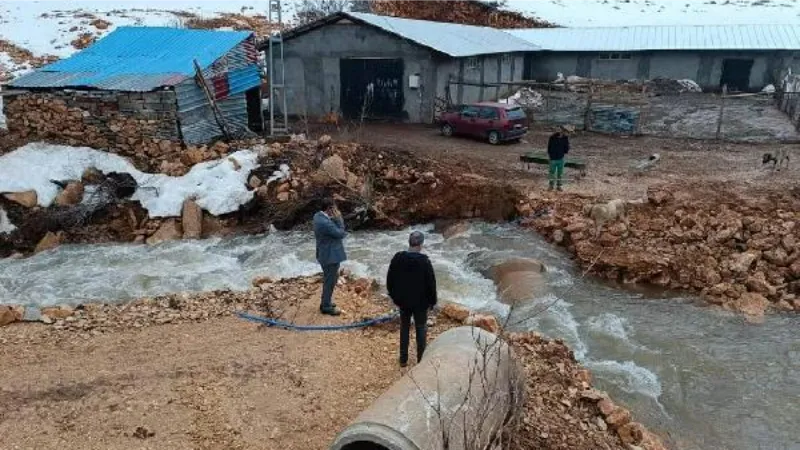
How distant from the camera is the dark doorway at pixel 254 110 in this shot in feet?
73.2

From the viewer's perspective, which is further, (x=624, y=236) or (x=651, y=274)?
(x=624, y=236)

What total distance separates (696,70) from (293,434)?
35675 millimetres

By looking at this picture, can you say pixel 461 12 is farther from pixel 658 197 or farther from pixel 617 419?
pixel 617 419

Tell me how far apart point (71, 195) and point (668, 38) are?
32.8 meters

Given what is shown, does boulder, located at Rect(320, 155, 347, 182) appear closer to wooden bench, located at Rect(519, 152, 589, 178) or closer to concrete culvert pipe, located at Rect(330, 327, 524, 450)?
wooden bench, located at Rect(519, 152, 589, 178)

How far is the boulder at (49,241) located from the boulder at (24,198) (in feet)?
3.50

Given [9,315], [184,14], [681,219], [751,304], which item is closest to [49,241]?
[9,315]

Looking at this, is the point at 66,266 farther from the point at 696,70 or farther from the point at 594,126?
the point at 696,70

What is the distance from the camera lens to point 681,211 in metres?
13.6

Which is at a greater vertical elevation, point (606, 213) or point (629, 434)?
point (606, 213)

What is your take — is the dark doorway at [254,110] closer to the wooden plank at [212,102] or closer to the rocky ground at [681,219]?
the wooden plank at [212,102]

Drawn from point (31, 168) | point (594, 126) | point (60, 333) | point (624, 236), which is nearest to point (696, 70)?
point (594, 126)

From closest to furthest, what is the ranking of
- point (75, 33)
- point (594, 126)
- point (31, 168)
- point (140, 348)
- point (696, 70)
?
point (140, 348), point (31, 168), point (594, 126), point (75, 33), point (696, 70)

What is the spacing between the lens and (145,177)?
52.8 ft
